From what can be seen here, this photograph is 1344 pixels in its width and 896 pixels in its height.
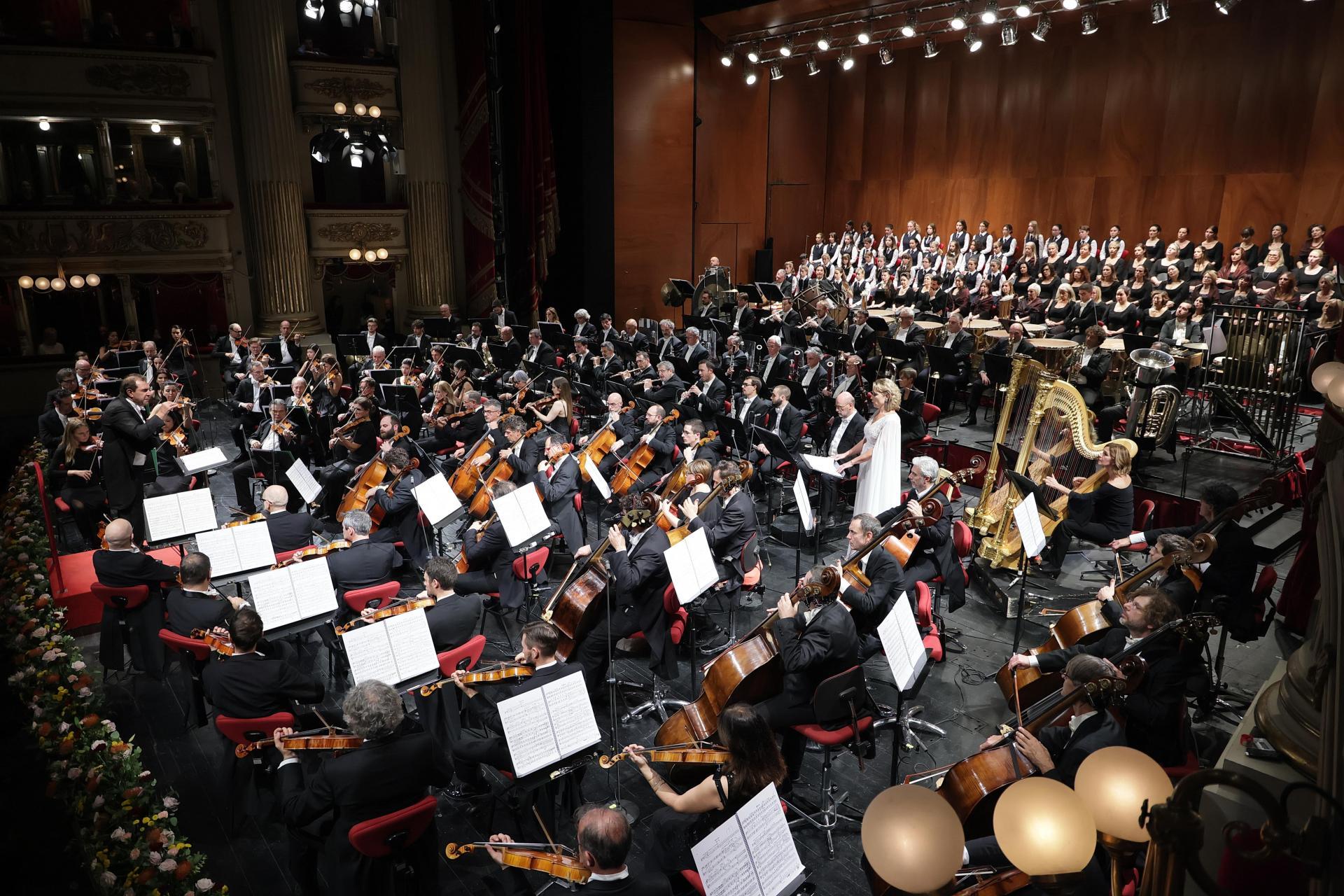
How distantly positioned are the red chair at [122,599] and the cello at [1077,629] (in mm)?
6059

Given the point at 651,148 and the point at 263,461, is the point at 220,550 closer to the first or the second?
the point at 263,461

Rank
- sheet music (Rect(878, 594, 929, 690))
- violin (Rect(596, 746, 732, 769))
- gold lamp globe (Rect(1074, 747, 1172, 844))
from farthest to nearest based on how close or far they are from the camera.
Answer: sheet music (Rect(878, 594, 929, 690)) → violin (Rect(596, 746, 732, 769)) → gold lamp globe (Rect(1074, 747, 1172, 844))

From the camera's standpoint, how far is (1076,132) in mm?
19719

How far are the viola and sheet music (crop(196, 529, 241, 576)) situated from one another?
11.7 ft

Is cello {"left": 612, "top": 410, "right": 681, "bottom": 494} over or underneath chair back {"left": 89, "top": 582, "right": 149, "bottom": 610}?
over

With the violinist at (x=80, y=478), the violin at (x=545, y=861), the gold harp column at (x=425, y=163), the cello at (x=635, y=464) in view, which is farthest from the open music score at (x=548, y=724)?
the gold harp column at (x=425, y=163)

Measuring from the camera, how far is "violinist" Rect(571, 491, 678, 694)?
6.11 metres

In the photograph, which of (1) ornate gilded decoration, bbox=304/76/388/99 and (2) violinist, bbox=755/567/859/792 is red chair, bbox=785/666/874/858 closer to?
(2) violinist, bbox=755/567/859/792

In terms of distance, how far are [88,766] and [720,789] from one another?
12.3 feet

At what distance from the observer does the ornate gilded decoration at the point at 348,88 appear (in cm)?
1752

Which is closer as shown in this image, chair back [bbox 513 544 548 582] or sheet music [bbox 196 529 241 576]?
sheet music [bbox 196 529 241 576]

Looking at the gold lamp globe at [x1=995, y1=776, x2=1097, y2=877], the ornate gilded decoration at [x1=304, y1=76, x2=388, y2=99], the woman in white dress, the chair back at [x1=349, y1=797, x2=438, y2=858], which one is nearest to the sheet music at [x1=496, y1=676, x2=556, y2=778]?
the chair back at [x1=349, y1=797, x2=438, y2=858]

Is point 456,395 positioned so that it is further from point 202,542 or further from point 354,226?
point 354,226

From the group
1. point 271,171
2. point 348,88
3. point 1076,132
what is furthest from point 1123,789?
point 1076,132
